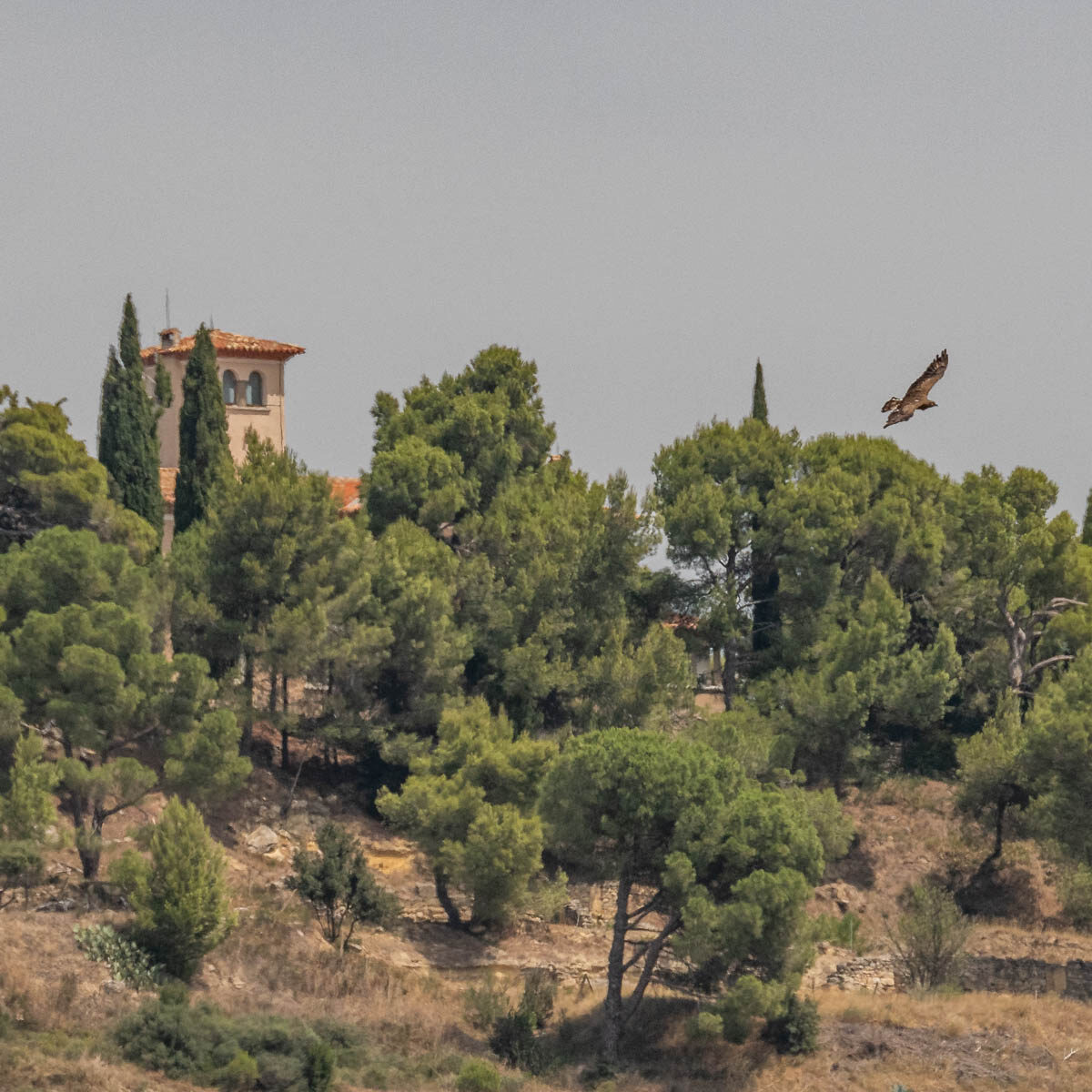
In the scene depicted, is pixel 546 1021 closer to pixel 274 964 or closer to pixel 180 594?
pixel 274 964

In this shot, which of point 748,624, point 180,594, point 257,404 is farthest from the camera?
point 257,404

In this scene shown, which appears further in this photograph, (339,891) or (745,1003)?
(339,891)

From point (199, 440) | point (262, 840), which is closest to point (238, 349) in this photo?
point (199, 440)

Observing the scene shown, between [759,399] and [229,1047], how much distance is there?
33.2m

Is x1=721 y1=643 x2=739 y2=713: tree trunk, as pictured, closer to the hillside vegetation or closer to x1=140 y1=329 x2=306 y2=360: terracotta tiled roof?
the hillside vegetation

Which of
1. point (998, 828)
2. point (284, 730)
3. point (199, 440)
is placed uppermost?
point (199, 440)

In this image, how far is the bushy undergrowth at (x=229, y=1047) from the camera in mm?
35188

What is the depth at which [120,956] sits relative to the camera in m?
38.6

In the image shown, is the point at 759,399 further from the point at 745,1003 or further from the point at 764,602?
the point at 745,1003

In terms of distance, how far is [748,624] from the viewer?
55.0 meters

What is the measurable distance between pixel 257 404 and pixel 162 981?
33.4 meters

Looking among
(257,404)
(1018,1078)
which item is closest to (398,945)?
(1018,1078)

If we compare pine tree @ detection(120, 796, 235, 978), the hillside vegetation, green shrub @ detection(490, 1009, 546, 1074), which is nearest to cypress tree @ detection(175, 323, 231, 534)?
the hillside vegetation

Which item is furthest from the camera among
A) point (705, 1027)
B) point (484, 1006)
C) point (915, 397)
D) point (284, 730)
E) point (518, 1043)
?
point (284, 730)
